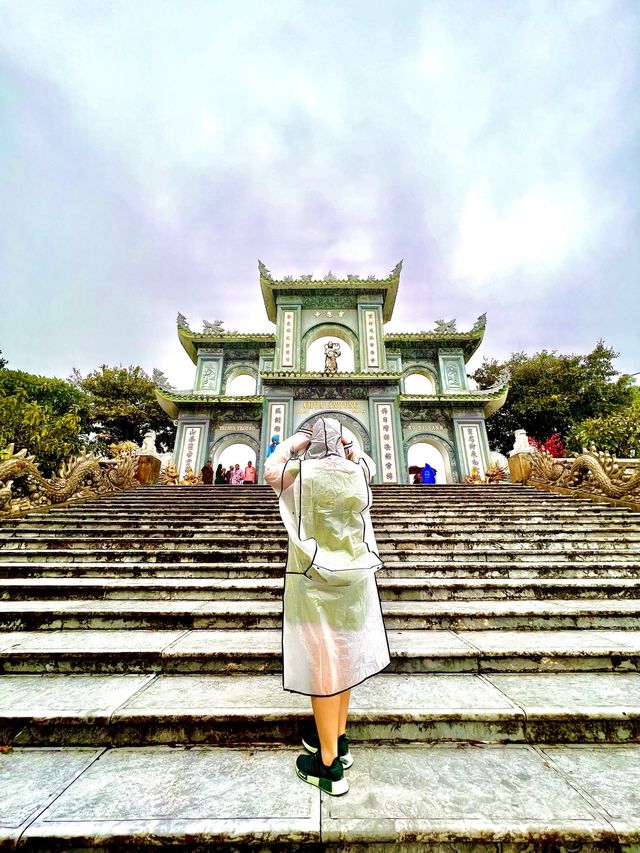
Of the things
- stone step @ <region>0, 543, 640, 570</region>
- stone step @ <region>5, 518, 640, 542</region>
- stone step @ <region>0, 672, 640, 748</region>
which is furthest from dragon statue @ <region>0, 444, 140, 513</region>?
stone step @ <region>0, 672, 640, 748</region>

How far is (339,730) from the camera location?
1.54 meters

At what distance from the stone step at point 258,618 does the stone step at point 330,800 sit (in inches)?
47.2

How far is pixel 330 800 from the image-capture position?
136 cm

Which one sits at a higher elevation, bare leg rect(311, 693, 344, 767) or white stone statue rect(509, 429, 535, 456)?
white stone statue rect(509, 429, 535, 456)

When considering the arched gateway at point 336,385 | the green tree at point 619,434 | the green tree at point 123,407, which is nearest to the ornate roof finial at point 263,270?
the arched gateway at point 336,385

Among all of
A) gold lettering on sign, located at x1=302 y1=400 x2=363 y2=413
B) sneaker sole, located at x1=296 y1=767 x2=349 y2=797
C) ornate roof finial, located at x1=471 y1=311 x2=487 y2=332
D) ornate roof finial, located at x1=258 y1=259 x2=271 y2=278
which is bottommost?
sneaker sole, located at x1=296 y1=767 x2=349 y2=797

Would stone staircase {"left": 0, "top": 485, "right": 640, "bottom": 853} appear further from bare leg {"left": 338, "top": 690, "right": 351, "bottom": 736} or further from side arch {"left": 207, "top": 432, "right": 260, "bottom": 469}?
side arch {"left": 207, "top": 432, "right": 260, "bottom": 469}

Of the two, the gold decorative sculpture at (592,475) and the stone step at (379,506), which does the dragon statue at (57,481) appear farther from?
the gold decorative sculpture at (592,475)

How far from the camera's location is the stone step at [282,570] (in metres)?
3.93

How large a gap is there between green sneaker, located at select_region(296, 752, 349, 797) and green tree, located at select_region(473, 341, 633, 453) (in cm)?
2324

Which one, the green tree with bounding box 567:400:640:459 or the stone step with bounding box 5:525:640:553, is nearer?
the stone step with bounding box 5:525:640:553

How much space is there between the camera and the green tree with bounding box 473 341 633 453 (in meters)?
21.0

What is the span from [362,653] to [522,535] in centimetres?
449

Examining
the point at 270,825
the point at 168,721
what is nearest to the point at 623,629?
the point at 270,825
